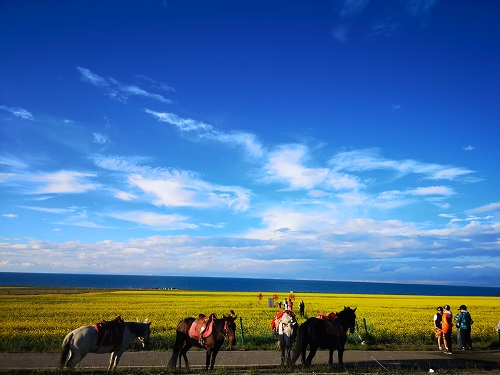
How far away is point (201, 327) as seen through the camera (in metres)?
12.3

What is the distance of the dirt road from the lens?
12.8 meters

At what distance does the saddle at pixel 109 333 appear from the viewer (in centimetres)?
1120

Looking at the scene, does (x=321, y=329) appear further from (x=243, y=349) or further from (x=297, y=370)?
(x=243, y=349)

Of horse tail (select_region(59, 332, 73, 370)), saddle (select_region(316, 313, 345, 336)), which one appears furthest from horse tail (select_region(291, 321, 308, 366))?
horse tail (select_region(59, 332, 73, 370))

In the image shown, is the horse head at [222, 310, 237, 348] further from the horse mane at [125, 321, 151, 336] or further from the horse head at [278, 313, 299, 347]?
the horse mane at [125, 321, 151, 336]

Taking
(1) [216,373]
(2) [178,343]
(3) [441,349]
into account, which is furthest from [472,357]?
(2) [178,343]

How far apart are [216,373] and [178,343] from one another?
1855mm

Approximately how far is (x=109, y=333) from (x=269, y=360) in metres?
5.77

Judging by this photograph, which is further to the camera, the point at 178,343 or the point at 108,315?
the point at 108,315

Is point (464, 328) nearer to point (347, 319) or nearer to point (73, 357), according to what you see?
point (347, 319)

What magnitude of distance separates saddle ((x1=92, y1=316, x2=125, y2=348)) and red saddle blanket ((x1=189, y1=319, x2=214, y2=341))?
2.15 meters

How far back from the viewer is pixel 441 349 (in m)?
16.6

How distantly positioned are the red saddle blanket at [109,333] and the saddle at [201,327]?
220 centimetres

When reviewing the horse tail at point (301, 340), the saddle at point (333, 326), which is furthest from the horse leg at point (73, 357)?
the saddle at point (333, 326)
